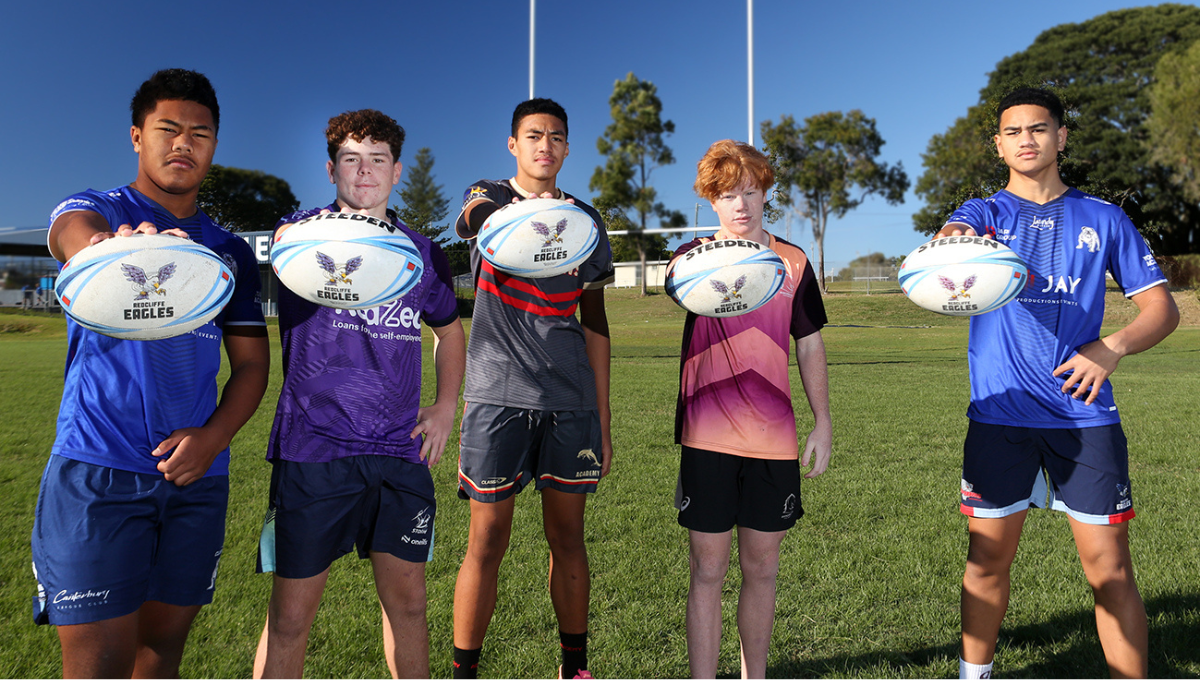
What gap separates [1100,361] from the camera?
96.9 inches

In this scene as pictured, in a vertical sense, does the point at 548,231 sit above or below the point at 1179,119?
below

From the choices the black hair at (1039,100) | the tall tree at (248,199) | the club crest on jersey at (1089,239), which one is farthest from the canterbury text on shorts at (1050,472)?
the tall tree at (248,199)

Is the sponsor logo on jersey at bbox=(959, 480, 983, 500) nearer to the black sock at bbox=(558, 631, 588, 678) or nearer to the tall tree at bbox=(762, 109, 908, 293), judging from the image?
the black sock at bbox=(558, 631, 588, 678)

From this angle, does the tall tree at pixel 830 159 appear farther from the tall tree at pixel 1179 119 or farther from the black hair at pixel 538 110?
the black hair at pixel 538 110

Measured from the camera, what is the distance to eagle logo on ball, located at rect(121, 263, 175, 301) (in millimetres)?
1837

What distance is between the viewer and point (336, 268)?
209cm

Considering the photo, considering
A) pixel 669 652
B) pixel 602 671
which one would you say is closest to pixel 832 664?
pixel 669 652

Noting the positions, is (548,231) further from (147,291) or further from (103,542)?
(103,542)

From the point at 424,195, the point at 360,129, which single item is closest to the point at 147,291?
the point at 360,129

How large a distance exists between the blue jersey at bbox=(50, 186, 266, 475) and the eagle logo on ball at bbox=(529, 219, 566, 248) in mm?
1036

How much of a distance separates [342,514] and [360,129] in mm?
1243

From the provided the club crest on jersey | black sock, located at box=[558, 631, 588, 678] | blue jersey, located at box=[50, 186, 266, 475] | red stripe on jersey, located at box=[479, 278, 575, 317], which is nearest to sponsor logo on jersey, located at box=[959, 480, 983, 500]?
the club crest on jersey

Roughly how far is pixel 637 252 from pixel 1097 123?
26.1m

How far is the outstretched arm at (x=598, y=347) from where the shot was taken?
2.96m
